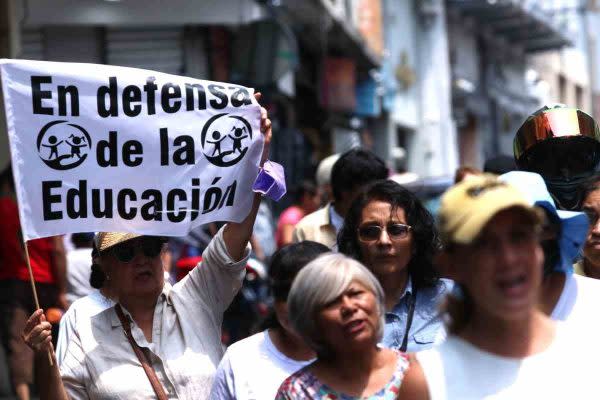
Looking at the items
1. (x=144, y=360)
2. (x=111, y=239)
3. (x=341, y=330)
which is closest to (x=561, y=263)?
(x=341, y=330)

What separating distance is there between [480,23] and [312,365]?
41206 mm

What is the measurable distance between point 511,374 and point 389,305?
1925mm

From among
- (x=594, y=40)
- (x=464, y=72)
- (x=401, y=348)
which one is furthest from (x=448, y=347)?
(x=594, y=40)

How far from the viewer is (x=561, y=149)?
604 centimetres

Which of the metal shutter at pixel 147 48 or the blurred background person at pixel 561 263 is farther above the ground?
the metal shutter at pixel 147 48

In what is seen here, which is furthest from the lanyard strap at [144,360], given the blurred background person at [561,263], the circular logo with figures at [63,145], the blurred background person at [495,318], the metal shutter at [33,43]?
the metal shutter at [33,43]

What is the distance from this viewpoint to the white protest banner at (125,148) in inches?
238

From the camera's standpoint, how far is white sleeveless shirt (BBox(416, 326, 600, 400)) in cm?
366

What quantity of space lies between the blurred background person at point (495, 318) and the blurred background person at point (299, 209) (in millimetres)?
8135

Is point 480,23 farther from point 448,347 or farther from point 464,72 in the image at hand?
point 448,347

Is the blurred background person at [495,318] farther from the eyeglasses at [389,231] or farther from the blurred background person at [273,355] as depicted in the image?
the eyeglasses at [389,231]

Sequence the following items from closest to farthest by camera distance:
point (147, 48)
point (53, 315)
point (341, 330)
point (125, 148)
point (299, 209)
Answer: point (341, 330) < point (125, 148) < point (53, 315) < point (299, 209) < point (147, 48)

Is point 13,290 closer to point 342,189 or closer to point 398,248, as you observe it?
point 342,189

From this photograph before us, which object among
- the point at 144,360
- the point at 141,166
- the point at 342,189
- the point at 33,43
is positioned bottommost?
the point at 144,360
